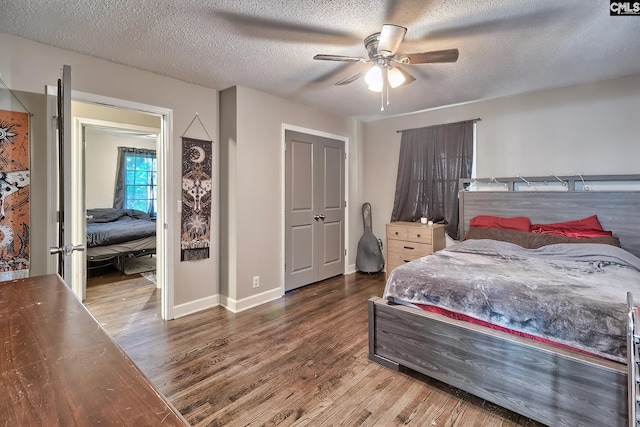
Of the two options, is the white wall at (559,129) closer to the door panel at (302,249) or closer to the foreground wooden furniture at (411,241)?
the foreground wooden furniture at (411,241)

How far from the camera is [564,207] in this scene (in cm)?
319

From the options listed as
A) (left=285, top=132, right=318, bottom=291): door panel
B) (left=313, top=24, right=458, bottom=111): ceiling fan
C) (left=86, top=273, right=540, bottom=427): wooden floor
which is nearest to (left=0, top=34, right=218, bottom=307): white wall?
(left=86, top=273, right=540, bottom=427): wooden floor

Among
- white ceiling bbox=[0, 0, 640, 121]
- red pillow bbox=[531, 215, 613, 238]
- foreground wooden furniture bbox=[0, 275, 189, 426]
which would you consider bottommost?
foreground wooden furniture bbox=[0, 275, 189, 426]

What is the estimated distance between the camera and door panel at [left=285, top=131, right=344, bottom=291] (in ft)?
12.8

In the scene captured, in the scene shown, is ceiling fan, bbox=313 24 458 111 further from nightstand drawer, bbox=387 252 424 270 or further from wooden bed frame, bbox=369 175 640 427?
nightstand drawer, bbox=387 252 424 270

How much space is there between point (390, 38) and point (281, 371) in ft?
7.58

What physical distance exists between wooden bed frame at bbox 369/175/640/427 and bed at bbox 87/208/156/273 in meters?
4.21

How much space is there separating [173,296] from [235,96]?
2.12 meters

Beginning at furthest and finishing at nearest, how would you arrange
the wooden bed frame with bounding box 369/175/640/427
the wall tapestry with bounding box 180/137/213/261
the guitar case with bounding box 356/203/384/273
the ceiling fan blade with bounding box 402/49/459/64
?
the guitar case with bounding box 356/203/384/273 → the wall tapestry with bounding box 180/137/213/261 → the ceiling fan blade with bounding box 402/49/459/64 → the wooden bed frame with bounding box 369/175/640/427

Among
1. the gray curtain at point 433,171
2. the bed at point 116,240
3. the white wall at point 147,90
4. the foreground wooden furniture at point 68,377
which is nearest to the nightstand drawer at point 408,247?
the gray curtain at point 433,171

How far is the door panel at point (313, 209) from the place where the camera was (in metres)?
3.90

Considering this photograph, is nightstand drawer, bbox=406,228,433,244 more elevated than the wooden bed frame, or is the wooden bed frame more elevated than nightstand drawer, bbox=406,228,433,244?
nightstand drawer, bbox=406,228,433,244

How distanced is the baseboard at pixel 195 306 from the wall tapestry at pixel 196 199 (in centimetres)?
46

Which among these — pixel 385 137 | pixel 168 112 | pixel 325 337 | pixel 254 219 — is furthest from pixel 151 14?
pixel 385 137
